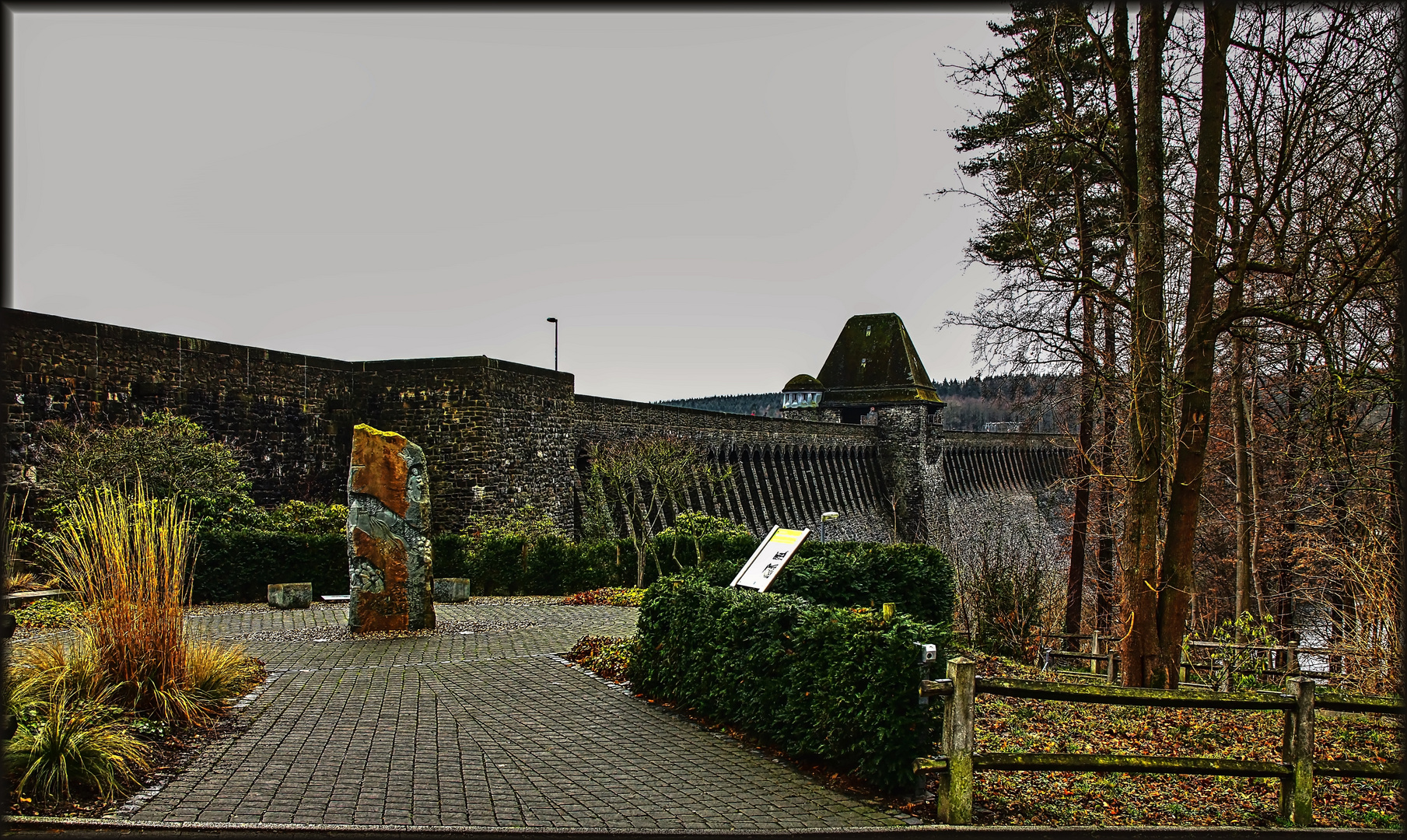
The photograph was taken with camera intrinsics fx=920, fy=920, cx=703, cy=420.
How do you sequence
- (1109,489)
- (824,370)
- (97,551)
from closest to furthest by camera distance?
(97,551), (1109,489), (824,370)

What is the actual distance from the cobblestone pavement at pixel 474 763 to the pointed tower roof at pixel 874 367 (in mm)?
36733

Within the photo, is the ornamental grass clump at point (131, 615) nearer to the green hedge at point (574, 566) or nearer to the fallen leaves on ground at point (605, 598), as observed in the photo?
the green hedge at point (574, 566)

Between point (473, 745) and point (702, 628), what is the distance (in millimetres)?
1989

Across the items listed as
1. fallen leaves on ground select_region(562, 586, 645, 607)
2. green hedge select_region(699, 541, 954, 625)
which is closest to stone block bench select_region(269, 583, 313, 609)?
fallen leaves on ground select_region(562, 586, 645, 607)

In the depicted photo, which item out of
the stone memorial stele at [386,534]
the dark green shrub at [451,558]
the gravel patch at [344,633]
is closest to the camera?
the gravel patch at [344,633]

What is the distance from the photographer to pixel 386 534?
1072 centimetres

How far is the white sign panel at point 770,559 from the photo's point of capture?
7773 millimetres

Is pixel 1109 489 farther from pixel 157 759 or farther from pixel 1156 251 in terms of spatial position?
pixel 157 759

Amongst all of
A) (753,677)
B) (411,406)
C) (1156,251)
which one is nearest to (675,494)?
(411,406)

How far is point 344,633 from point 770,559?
5744 millimetres

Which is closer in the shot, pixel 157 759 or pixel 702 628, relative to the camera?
pixel 157 759

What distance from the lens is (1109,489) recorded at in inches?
562

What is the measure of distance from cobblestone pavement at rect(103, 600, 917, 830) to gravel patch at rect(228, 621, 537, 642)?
1.44 metres

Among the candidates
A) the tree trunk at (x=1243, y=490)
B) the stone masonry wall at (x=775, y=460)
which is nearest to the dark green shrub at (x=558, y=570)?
the stone masonry wall at (x=775, y=460)
